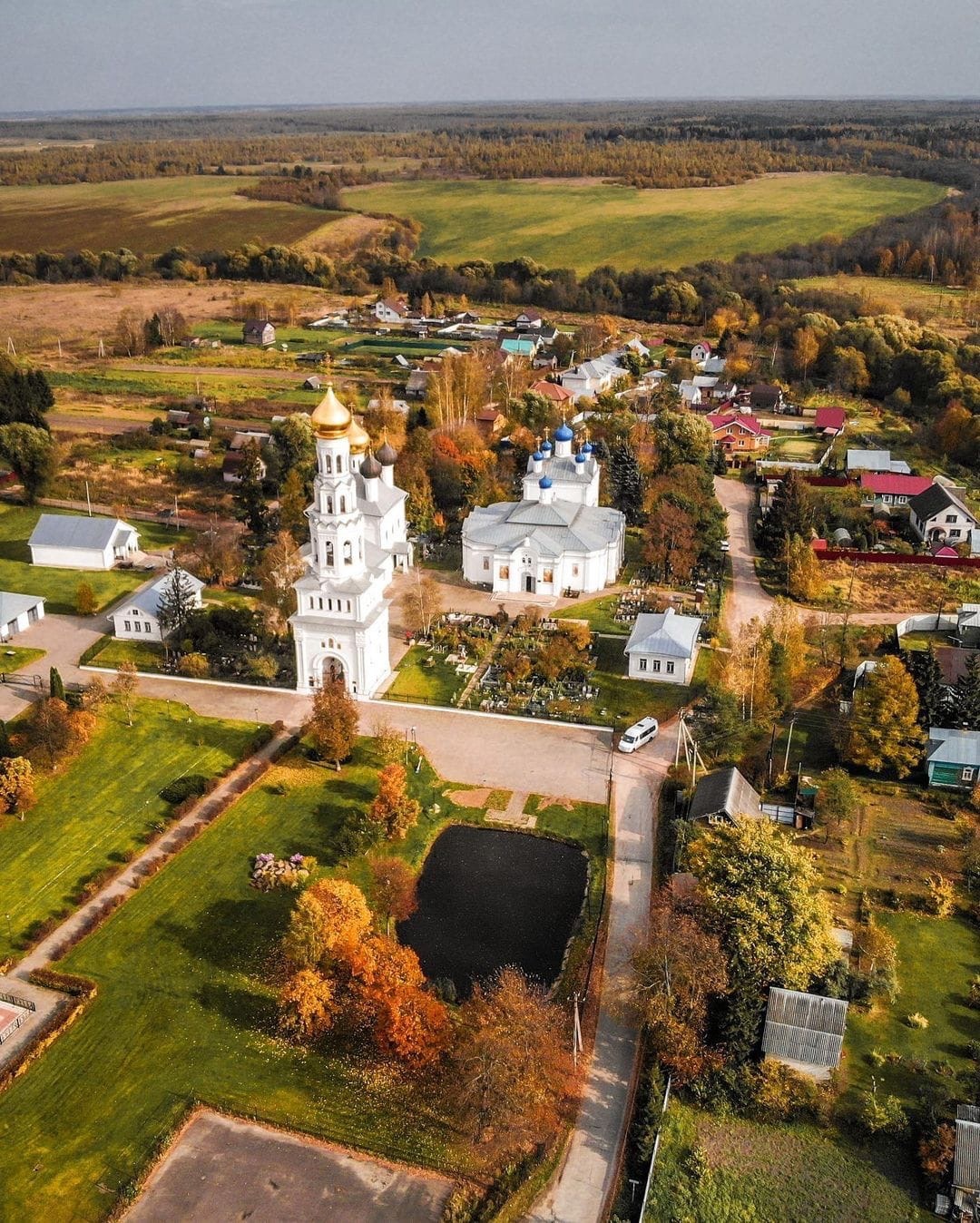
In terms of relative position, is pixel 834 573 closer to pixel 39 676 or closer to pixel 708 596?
pixel 708 596

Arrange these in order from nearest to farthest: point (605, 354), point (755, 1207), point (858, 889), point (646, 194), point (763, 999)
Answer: point (755, 1207) < point (763, 999) < point (858, 889) < point (605, 354) < point (646, 194)

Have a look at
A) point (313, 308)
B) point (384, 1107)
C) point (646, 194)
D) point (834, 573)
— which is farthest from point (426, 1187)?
point (646, 194)

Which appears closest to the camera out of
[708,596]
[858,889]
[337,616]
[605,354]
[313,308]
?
[858,889]

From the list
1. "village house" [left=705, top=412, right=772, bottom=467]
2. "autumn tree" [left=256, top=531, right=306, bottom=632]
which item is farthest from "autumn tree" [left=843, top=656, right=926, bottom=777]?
"village house" [left=705, top=412, right=772, bottom=467]

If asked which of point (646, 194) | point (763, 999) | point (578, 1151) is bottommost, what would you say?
point (578, 1151)

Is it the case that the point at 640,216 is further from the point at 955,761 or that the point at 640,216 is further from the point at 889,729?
the point at 955,761

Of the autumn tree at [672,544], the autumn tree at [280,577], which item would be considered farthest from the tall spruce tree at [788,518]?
the autumn tree at [280,577]

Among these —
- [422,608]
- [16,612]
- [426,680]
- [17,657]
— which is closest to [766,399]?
[422,608]

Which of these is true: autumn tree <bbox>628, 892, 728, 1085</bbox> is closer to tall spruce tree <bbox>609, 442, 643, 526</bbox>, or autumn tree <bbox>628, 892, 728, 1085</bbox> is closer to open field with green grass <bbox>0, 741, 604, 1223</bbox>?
open field with green grass <bbox>0, 741, 604, 1223</bbox>
